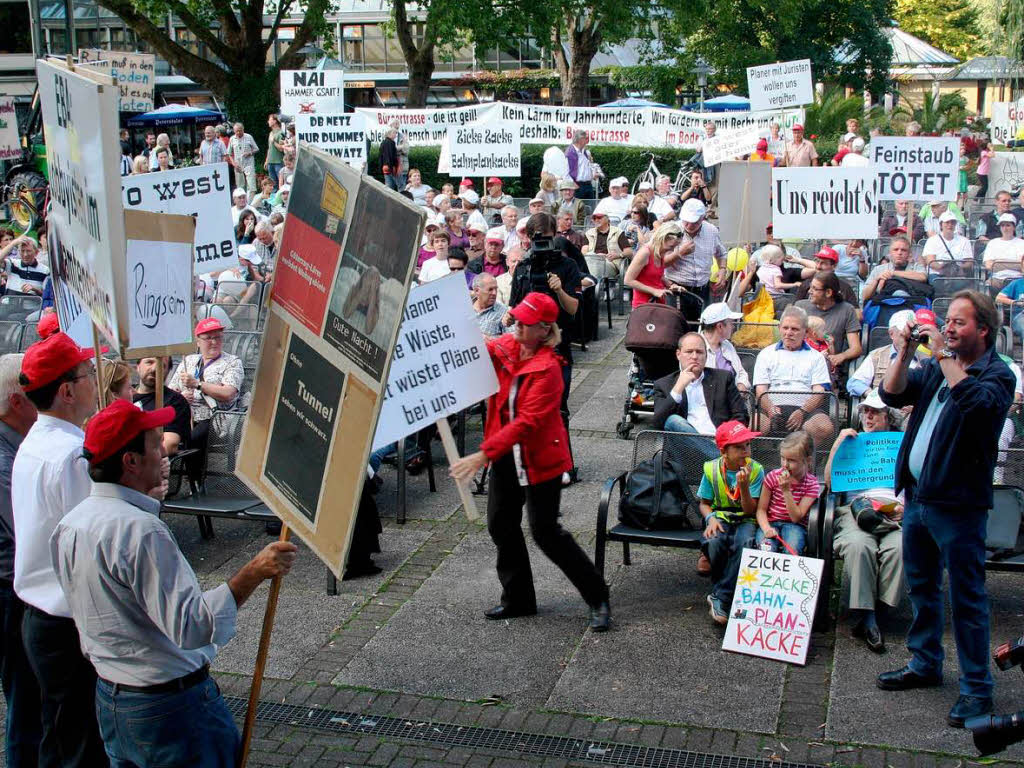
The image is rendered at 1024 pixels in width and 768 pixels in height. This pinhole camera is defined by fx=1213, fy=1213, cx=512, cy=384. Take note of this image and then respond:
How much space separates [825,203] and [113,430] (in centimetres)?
1003

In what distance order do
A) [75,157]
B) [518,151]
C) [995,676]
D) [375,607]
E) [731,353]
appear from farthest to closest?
1. [518,151]
2. [731,353]
3. [375,607]
4. [995,676]
5. [75,157]

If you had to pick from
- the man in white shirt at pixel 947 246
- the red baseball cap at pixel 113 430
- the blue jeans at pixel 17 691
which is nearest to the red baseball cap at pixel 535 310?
the blue jeans at pixel 17 691

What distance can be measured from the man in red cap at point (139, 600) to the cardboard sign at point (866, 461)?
13.4 feet

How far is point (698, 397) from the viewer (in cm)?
862

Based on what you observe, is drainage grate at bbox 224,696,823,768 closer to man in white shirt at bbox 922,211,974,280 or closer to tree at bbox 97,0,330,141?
man in white shirt at bbox 922,211,974,280

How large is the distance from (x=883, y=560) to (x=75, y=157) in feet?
15.0

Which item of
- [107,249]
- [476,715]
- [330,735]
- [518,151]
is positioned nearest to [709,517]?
[476,715]

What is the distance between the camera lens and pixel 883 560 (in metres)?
6.56

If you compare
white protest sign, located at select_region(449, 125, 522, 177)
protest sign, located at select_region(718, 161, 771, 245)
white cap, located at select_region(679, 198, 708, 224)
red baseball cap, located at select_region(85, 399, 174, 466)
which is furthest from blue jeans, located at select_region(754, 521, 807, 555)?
white protest sign, located at select_region(449, 125, 522, 177)

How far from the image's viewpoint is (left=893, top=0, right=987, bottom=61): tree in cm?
7019

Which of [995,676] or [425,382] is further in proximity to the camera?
[425,382]

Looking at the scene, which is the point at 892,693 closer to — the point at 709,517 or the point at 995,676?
the point at 995,676

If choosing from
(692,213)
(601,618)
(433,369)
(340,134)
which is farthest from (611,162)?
(601,618)

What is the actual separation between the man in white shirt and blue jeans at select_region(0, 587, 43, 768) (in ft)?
36.9
